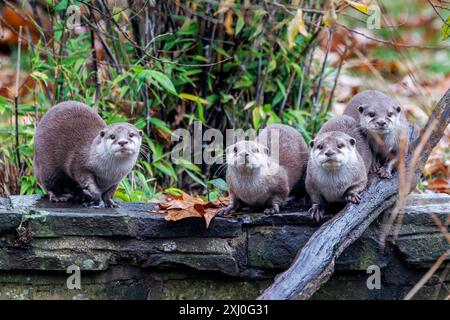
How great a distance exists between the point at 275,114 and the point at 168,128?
0.89m

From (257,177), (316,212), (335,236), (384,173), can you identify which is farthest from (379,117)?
(335,236)

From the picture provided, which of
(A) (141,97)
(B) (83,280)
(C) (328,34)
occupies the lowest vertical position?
(B) (83,280)

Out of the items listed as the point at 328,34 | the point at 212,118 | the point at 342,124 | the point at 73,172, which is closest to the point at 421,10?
the point at 328,34

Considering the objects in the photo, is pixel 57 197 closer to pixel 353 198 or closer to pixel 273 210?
pixel 273 210

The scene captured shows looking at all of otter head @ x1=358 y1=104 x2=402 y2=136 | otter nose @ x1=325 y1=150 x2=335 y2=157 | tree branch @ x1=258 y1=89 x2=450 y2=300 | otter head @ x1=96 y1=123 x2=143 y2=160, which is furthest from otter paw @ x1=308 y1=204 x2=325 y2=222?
otter head @ x1=96 y1=123 x2=143 y2=160

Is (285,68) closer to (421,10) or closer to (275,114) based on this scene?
(275,114)

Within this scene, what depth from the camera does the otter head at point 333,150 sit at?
12.9 ft

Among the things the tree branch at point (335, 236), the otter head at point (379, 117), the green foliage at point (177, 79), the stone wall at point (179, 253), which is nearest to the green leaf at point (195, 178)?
the green foliage at point (177, 79)

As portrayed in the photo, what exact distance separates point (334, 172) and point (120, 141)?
123 cm

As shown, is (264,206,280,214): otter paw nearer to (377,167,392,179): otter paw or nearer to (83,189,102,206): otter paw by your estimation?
(377,167,392,179): otter paw

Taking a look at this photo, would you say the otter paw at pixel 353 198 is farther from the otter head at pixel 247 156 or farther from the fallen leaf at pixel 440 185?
the fallen leaf at pixel 440 185

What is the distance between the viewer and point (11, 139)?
5.37 m

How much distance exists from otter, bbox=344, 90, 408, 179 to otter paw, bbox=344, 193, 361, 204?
1.15ft

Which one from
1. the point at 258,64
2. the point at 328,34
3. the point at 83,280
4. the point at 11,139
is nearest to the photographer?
the point at 83,280
